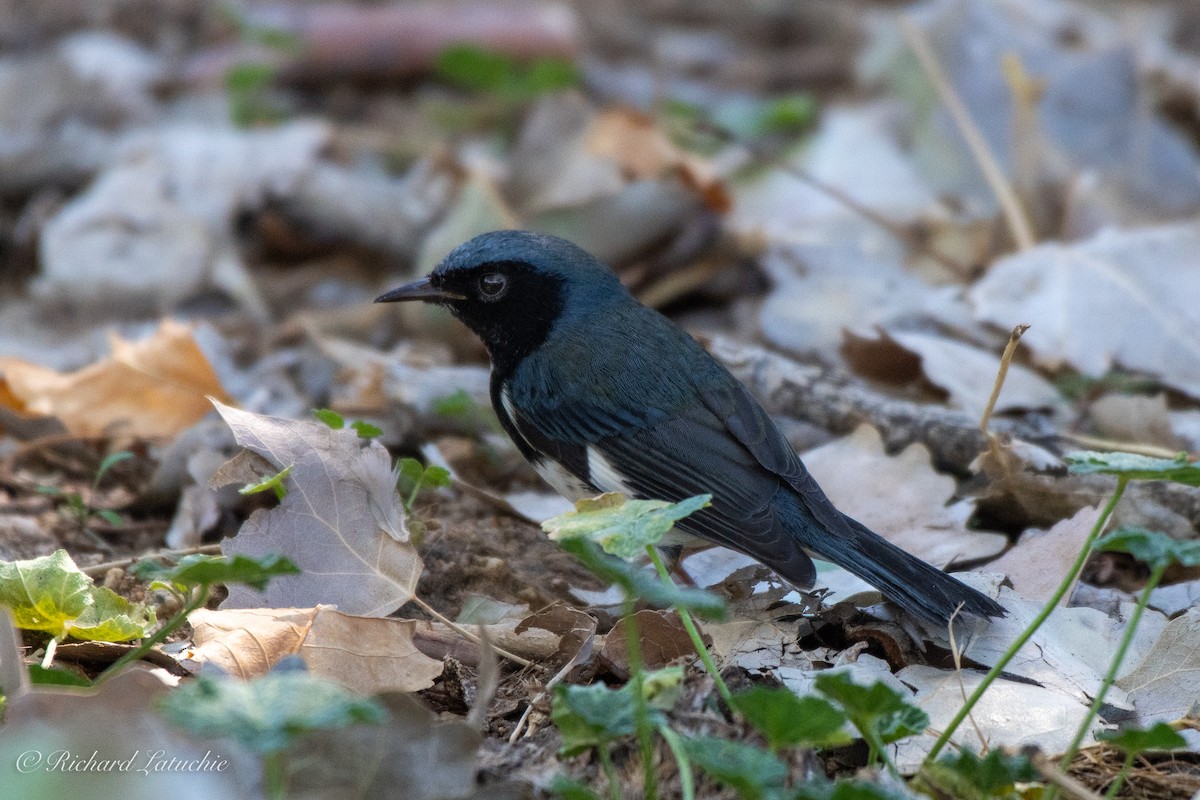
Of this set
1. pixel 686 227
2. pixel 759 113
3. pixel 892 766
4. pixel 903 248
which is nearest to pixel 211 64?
pixel 759 113

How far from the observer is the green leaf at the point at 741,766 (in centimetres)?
203

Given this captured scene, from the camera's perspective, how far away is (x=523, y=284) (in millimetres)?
4285

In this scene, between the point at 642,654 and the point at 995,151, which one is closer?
the point at 642,654

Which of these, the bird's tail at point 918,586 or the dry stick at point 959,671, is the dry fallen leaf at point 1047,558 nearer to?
the bird's tail at point 918,586

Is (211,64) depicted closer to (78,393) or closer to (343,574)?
(78,393)

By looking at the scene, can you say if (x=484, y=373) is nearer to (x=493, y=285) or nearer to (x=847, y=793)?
(x=493, y=285)

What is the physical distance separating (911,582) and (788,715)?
3.64ft

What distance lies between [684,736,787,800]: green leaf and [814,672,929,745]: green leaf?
181 mm

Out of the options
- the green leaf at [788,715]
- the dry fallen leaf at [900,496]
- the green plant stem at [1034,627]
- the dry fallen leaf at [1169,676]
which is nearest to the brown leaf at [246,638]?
the green leaf at [788,715]

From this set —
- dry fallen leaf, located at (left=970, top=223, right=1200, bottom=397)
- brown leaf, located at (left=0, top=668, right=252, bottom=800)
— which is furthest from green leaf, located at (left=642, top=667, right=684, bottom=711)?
dry fallen leaf, located at (left=970, top=223, right=1200, bottom=397)

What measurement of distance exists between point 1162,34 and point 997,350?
5.22 meters

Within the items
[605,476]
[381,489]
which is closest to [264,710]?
[381,489]

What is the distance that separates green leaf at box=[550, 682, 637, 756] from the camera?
2.26 meters

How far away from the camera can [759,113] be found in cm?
780
